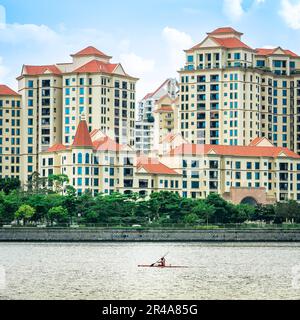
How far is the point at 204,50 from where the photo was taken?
15850 cm

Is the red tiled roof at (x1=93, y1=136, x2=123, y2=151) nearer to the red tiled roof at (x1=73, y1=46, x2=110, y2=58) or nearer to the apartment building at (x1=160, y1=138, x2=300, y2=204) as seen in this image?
the apartment building at (x1=160, y1=138, x2=300, y2=204)

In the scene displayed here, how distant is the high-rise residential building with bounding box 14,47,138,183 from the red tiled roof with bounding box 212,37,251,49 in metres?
14.4

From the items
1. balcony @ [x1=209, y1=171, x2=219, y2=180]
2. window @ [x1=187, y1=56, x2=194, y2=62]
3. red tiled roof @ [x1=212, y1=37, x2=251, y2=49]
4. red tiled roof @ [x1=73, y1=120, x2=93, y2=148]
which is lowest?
balcony @ [x1=209, y1=171, x2=219, y2=180]

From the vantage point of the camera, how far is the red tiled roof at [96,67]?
514 feet

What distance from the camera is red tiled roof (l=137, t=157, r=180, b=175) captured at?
13962 cm

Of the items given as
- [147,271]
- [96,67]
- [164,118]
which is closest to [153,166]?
[96,67]

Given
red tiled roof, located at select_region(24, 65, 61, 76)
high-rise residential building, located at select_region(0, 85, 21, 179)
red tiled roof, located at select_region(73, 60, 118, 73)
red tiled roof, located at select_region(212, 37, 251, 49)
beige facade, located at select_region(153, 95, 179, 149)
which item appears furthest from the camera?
beige facade, located at select_region(153, 95, 179, 149)

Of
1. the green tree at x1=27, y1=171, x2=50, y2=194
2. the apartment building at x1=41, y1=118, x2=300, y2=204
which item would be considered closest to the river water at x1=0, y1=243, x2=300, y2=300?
the green tree at x1=27, y1=171, x2=50, y2=194

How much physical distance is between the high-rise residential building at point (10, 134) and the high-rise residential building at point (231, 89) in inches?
971

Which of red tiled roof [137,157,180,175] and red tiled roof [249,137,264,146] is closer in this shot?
red tiled roof [137,157,180,175]

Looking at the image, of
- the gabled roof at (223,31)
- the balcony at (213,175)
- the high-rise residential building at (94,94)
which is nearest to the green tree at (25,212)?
the balcony at (213,175)

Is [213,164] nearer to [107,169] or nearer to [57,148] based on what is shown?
[107,169]
